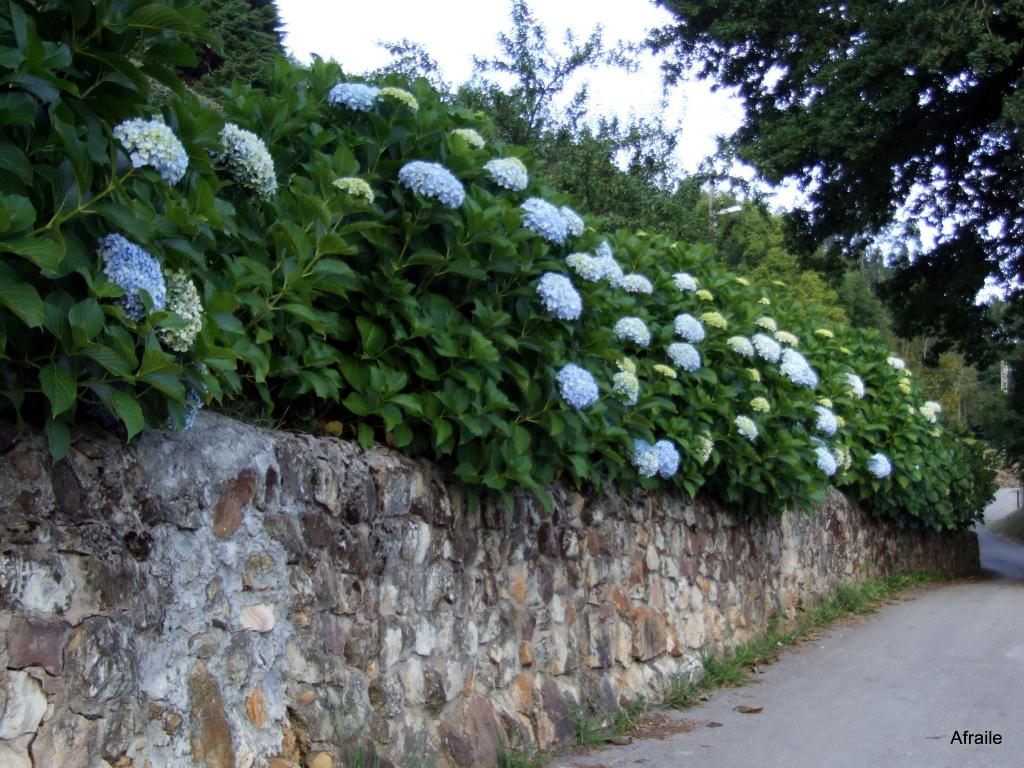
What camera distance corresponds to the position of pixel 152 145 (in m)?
3.10

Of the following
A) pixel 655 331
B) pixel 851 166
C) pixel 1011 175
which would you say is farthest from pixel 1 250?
pixel 1011 175

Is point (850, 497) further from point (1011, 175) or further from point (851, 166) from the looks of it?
point (1011, 175)

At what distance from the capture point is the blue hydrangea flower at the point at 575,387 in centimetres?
527

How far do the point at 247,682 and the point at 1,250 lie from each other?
5.99ft

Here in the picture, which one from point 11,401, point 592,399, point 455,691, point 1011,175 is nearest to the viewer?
point 11,401

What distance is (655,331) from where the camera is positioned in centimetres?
748

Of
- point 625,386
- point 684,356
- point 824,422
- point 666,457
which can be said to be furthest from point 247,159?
point 824,422

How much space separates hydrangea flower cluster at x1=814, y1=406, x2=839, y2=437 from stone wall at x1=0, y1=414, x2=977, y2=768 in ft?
10.00

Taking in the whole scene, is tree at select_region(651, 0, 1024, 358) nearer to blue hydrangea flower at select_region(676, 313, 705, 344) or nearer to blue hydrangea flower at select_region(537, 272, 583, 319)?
blue hydrangea flower at select_region(676, 313, 705, 344)

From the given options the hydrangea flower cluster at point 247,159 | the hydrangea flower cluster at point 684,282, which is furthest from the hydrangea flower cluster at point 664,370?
the hydrangea flower cluster at point 247,159

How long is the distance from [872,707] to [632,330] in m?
2.89

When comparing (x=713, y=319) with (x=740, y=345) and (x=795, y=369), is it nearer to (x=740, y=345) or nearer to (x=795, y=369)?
(x=740, y=345)

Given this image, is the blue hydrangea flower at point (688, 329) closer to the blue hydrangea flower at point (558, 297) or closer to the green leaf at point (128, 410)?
the blue hydrangea flower at point (558, 297)

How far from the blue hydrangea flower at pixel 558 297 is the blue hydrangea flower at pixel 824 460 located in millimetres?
4616
